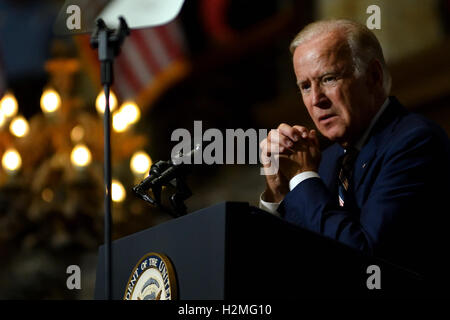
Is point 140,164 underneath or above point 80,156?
underneath

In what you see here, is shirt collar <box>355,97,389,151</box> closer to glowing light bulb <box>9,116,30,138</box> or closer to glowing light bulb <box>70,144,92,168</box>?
glowing light bulb <box>70,144,92,168</box>

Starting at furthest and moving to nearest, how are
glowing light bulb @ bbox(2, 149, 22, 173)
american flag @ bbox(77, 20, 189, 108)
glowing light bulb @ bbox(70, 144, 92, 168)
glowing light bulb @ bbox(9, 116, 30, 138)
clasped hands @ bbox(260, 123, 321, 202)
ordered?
american flag @ bbox(77, 20, 189, 108)
glowing light bulb @ bbox(9, 116, 30, 138)
glowing light bulb @ bbox(2, 149, 22, 173)
glowing light bulb @ bbox(70, 144, 92, 168)
clasped hands @ bbox(260, 123, 321, 202)

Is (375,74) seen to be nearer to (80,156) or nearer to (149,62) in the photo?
(80,156)

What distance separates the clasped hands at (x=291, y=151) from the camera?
8.16 ft

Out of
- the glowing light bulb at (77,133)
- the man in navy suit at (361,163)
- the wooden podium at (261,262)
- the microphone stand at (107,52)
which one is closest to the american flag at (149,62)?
the glowing light bulb at (77,133)

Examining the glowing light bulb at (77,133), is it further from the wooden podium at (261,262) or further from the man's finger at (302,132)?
the wooden podium at (261,262)

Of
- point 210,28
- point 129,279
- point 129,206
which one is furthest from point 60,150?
point 129,279

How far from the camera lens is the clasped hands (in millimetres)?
2486

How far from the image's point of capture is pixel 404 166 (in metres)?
2.39

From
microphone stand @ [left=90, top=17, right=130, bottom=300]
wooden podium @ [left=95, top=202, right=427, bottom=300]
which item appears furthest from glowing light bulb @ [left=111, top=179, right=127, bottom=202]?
wooden podium @ [left=95, top=202, right=427, bottom=300]

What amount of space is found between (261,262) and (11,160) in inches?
293

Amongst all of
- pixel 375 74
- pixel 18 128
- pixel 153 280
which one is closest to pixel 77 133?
pixel 18 128

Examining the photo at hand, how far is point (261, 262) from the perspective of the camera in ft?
6.30
